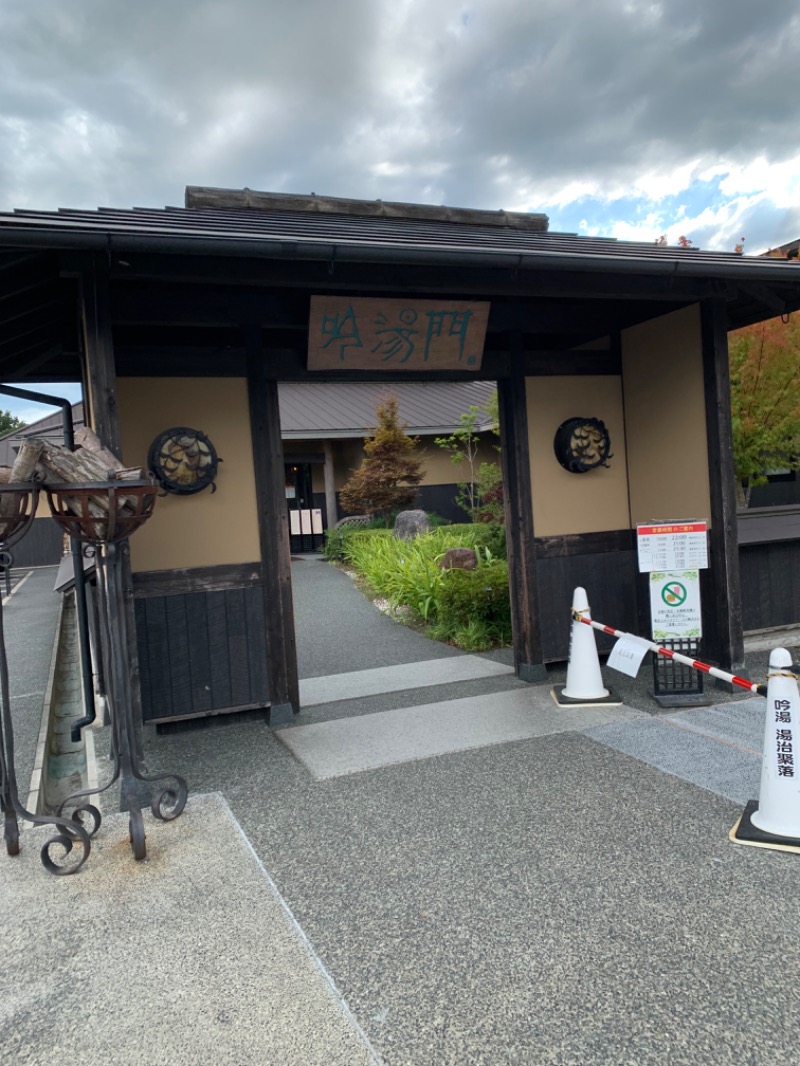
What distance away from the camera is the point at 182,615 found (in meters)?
5.32

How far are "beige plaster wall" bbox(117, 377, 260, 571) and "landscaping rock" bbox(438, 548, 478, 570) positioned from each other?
539 centimetres

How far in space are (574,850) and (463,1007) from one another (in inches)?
45.4

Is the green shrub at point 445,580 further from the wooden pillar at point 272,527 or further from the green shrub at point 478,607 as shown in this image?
the wooden pillar at point 272,527

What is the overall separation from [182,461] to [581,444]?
339 centimetres

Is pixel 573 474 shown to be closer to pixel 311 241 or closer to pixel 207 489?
pixel 207 489

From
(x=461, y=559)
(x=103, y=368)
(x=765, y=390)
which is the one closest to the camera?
(x=103, y=368)

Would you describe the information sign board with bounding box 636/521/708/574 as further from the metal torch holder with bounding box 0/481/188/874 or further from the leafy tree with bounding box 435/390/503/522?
the leafy tree with bounding box 435/390/503/522

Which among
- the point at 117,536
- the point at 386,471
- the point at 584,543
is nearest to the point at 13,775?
the point at 117,536

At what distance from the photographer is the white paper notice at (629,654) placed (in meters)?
4.98

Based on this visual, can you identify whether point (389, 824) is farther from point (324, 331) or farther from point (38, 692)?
point (38, 692)

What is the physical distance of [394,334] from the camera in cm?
545

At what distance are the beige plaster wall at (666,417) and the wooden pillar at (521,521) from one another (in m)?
1.08

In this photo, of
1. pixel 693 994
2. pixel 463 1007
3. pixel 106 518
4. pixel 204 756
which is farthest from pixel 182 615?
pixel 693 994

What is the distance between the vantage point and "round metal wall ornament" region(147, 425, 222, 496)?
16.9ft
